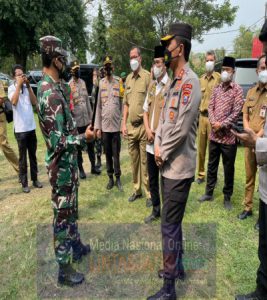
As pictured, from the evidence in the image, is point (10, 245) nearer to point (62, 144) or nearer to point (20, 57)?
point (62, 144)

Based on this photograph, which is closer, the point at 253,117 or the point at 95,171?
the point at 253,117

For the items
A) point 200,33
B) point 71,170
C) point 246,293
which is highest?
point 200,33

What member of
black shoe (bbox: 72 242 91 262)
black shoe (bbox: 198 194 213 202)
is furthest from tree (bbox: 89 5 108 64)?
black shoe (bbox: 72 242 91 262)

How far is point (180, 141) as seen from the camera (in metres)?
2.43

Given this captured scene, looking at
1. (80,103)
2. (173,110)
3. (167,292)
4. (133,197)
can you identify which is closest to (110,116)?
(80,103)

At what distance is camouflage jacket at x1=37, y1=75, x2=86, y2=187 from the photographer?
2531 millimetres

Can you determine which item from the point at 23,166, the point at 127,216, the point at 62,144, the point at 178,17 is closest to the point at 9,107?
the point at 23,166

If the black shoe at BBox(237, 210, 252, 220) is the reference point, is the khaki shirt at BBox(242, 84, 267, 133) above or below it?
above

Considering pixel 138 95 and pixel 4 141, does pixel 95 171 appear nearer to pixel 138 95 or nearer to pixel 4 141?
pixel 4 141

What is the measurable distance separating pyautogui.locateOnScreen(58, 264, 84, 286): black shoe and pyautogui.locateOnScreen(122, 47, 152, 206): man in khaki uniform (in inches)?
70.6

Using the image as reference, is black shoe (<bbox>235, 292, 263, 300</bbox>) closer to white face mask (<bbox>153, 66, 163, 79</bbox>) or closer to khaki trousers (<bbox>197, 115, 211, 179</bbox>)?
white face mask (<bbox>153, 66, 163, 79</bbox>)

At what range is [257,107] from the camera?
3957 millimetres

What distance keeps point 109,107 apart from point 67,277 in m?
2.97

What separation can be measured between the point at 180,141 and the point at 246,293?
1522mm
